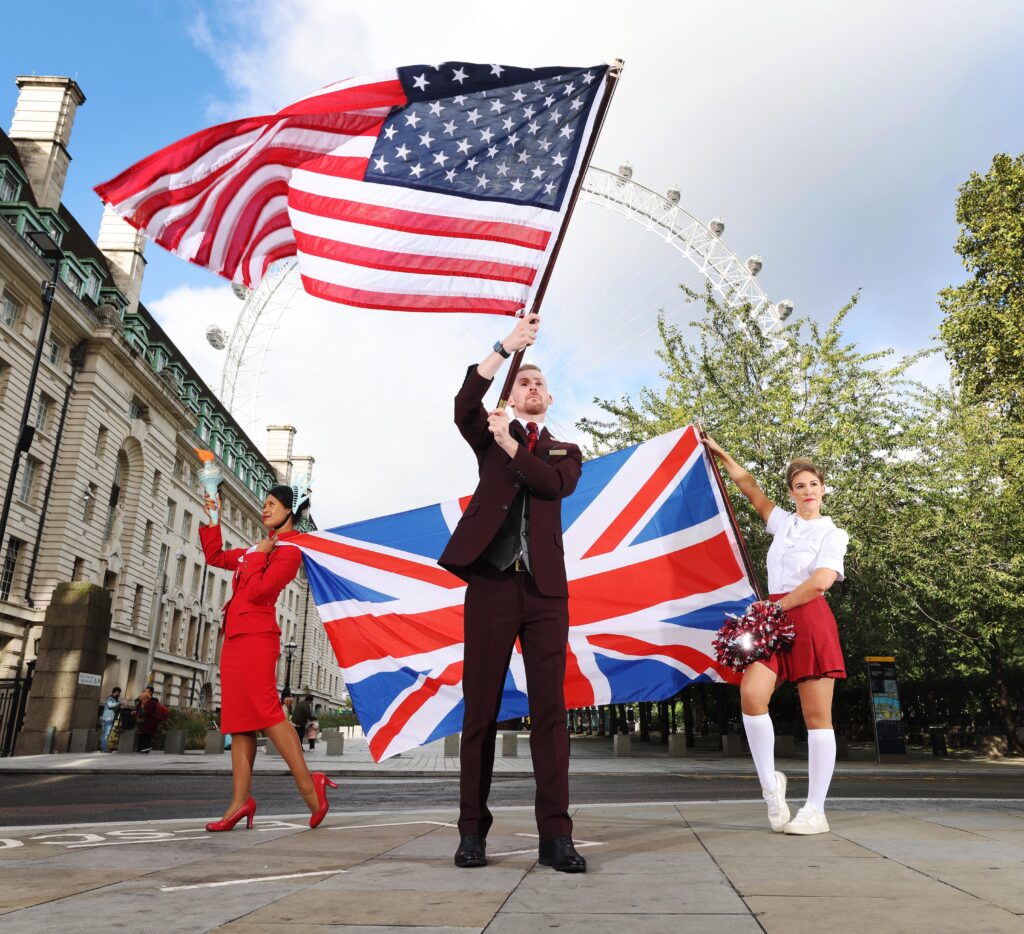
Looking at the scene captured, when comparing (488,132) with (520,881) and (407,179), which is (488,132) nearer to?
Result: (407,179)

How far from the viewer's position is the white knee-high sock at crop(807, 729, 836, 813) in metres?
4.82

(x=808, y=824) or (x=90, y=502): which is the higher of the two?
(x=90, y=502)

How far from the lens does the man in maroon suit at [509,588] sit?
389cm

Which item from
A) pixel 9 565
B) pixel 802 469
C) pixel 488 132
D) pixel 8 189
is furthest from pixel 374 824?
pixel 8 189

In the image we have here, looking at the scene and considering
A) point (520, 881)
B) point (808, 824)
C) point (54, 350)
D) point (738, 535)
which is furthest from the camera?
point (54, 350)

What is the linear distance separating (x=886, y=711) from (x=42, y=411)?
3507 cm

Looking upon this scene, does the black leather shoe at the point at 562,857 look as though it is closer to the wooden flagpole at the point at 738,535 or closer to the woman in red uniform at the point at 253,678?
the woman in red uniform at the point at 253,678

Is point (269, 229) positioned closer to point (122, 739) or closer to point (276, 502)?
point (276, 502)

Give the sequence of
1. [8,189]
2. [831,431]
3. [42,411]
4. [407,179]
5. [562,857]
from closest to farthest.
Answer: [562,857] < [407,179] < [831,431] < [8,189] < [42,411]

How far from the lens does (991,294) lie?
1034 inches

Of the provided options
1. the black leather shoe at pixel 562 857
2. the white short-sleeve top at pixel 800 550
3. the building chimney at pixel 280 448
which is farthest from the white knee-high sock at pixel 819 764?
the building chimney at pixel 280 448

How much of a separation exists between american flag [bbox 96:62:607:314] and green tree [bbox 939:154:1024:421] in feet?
74.8

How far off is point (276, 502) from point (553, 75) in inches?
144

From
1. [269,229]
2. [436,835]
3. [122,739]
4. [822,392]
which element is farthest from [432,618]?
[122,739]
